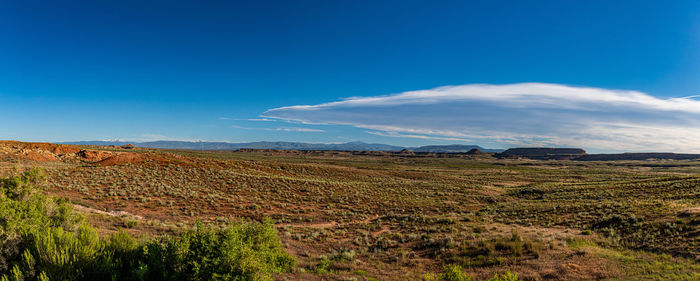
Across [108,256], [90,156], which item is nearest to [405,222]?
[108,256]

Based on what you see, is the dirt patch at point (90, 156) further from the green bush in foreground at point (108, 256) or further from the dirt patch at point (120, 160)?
the green bush in foreground at point (108, 256)

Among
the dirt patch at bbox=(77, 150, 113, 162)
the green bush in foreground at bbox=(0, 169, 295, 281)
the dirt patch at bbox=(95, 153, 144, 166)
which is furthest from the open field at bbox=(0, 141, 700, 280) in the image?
the dirt patch at bbox=(77, 150, 113, 162)

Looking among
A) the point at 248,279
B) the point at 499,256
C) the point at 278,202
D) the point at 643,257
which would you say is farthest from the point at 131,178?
the point at 643,257

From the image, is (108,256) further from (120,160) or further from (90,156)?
(90,156)

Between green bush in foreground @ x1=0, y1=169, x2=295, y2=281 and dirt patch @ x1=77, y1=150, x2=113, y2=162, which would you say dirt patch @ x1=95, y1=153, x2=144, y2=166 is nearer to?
dirt patch @ x1=77, y1=150, x2=113, y2=162

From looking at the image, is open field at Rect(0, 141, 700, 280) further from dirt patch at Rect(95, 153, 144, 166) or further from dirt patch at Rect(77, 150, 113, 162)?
dirt patch at Rect(77, 150, 113, 162)

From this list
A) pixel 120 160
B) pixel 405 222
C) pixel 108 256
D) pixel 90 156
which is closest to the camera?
pixel 108 256

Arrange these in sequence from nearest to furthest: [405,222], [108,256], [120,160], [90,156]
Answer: [108,256] → [405,222] → [120,160] → [90,156]

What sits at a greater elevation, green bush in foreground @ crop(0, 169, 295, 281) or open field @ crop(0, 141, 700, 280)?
green bush in foreground @ crop(0, 169, 295, 281)

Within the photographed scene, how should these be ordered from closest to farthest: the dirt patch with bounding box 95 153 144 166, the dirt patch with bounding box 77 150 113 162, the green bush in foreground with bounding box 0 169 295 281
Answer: the green bush in foreground with bounding box 0 169 295 281 → the dirt patch with bounding box 95 153 144 166 → the dirt patch with bounding box 77 150 113 162

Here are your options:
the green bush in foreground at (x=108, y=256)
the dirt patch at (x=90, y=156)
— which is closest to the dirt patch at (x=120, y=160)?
the dirt patch at (x=90, y=156)

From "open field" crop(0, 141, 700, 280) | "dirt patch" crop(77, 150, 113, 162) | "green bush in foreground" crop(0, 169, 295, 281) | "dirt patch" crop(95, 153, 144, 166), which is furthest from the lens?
"dirt patch" crop(77, 150, 113, 162)

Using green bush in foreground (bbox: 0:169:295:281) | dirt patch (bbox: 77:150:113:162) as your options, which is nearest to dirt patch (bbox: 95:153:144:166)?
dirt patch (bbox: 77:150:113:162)

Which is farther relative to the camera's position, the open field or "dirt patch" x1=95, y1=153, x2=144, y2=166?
"dirt patch" x1=95, y1=153, x2=144, y2=166
